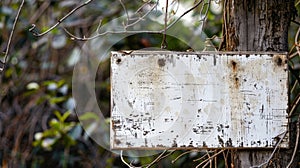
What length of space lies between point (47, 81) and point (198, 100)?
5.06ft

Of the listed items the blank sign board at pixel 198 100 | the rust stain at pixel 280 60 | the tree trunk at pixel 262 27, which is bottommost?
the blank sign board at pixel 198 100

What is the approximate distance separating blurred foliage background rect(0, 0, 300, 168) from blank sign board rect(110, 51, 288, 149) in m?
1.28

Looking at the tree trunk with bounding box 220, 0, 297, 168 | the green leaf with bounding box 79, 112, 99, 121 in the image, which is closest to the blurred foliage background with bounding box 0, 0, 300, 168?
the green leaf with bounding box 79, 112, 99, 121

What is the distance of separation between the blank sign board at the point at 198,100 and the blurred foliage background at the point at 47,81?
1.28 meters

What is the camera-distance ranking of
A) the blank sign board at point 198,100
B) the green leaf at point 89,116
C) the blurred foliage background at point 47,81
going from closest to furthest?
the blank sign board at point 198,100
the green leaf at point 89,116
the blurred foliage background at point 47,81

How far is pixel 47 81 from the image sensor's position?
7.43 ft

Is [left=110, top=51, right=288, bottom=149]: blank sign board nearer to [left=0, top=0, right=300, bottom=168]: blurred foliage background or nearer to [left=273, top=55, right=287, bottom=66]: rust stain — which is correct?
[left=273, top=55, right=287, bottom=66]: rust stain

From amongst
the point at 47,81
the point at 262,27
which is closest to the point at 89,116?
the point at 47,81

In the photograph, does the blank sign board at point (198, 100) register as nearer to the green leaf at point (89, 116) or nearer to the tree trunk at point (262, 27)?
the tree trunk at point (262, 27)

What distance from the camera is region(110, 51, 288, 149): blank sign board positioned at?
0.78 metres

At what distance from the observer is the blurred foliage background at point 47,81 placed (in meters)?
2.14

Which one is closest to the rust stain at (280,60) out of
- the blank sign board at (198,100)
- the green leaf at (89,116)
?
the blank sign board at (198,100)

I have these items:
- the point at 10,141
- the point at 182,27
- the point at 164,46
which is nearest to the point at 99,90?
the point at 10,141

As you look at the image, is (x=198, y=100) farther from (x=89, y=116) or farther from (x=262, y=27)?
(x=89, y=116)
